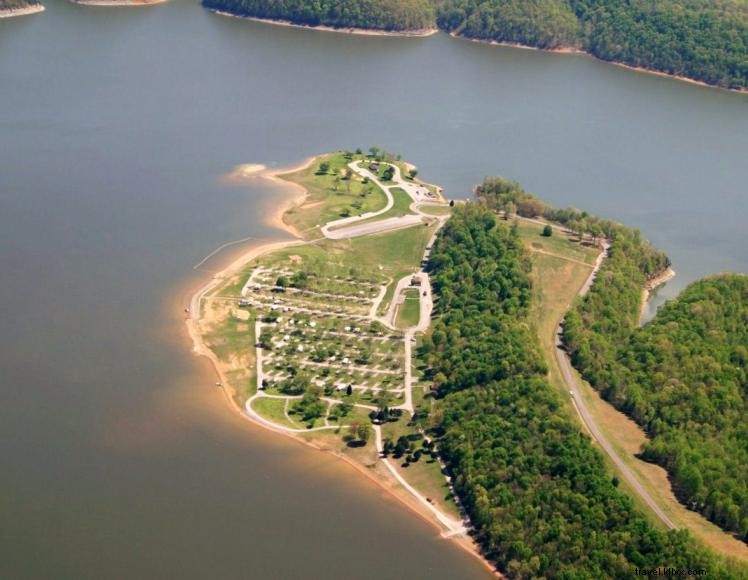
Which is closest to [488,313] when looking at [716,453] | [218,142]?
[716,453]

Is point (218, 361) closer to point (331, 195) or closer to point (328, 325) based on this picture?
point (328, 325)

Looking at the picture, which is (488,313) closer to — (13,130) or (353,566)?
(353,566)

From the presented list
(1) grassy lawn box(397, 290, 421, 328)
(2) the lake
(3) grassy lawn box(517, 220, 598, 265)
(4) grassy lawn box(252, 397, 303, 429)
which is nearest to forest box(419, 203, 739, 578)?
(1) grassy lawn box(397, 290, 421, 328)

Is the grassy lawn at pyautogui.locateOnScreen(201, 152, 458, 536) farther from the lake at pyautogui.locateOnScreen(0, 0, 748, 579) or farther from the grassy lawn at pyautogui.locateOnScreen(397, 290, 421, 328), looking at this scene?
the lake at pyautogui.locateOnScreen(0, 0, 748, 579)

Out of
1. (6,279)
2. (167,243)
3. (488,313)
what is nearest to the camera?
(488,313)

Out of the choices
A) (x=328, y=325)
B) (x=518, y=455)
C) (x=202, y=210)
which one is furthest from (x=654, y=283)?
(x=202, y=210)

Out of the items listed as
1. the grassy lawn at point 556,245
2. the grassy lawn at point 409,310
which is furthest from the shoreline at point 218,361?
the grassy lawn at point 556,245

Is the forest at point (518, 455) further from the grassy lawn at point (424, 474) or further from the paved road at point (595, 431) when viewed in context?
the paved road at point (595, 431)
